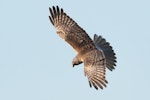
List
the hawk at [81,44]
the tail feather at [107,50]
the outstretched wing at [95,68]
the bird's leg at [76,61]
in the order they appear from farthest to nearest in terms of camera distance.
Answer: the tail feather at [107,50]
the bird's leg at [76,61]
the hawk at [81,44]
the outstretched wing at [95,68]

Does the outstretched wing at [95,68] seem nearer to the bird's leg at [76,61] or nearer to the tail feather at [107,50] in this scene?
the bird's leg at [76,61]

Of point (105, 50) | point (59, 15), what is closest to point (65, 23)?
point (59, 15)

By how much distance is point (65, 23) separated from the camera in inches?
830

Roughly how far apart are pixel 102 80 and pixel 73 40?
2606 mm

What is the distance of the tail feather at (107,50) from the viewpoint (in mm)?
20875

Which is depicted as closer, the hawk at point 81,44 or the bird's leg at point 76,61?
the hawk at point 81,44

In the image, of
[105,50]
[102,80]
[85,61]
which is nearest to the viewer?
[102,80]

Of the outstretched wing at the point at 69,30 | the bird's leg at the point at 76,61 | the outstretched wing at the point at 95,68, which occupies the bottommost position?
the outstretched wing at the point at 95,68

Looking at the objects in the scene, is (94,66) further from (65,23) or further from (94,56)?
(65,23)

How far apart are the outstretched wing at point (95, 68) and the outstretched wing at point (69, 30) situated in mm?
500

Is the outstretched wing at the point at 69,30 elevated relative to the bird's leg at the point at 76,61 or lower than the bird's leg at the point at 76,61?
elevated

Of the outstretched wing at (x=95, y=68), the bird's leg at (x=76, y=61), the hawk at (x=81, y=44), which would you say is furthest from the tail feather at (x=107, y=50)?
the bird's leg at (x=76, y=61)

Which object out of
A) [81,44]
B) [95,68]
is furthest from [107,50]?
[95,68]

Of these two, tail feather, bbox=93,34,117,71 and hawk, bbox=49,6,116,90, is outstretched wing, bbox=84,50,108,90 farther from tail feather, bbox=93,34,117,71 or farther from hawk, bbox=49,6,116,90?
tail feather, bbox=93,34,117,71
